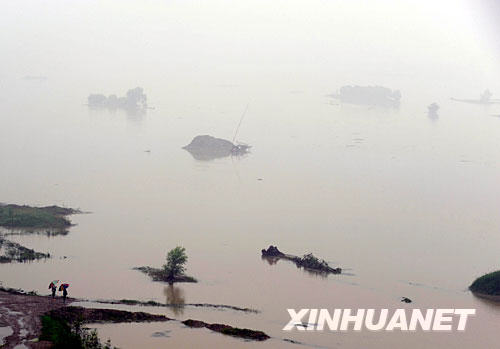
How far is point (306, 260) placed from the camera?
13.6 metres

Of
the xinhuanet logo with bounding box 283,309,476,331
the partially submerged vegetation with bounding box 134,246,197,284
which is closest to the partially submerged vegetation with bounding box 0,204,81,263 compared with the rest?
the partially submerged vegetation with bounding box 134,246,197,284

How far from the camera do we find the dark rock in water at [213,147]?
25844mm

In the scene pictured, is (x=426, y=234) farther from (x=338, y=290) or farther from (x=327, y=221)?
(x=338, y=290)

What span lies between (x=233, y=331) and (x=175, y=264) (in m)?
2.68

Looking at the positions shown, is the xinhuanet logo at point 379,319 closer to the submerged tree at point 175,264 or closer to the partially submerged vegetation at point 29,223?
the submerged tree at point 175,264

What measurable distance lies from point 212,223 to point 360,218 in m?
3.40

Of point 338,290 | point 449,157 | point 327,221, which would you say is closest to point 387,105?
point 449,157

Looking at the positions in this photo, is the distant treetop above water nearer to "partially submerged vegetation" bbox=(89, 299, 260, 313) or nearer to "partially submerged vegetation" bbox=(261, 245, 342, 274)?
"partially submerged vegetation" bbox=(261, 245, 342, 274)

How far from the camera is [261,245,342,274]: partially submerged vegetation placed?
525 inches

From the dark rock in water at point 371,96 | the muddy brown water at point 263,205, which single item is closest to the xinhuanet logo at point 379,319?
the muddy brown water at point 263,205

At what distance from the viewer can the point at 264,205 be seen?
1822 centimetres

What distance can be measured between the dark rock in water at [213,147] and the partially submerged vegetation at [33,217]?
9.88 m

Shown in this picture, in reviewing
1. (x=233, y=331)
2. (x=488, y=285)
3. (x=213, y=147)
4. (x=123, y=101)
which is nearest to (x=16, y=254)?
(x=233, y=331)

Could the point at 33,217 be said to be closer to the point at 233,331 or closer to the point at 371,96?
the point at 233,331
